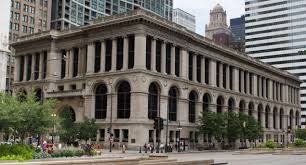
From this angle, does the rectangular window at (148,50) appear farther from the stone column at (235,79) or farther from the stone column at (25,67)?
the stone column at (235,79)

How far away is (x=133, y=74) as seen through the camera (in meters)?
81.3

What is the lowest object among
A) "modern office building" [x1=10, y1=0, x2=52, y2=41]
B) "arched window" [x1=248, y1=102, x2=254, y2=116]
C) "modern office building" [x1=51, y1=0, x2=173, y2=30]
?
"arched window" [x1=248, y1=102, x2=254, y2=116]

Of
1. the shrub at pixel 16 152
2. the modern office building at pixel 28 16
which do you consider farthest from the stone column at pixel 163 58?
the shrub at pixel 16 152

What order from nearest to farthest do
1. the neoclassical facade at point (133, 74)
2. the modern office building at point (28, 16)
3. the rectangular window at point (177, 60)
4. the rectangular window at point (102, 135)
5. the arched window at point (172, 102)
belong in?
the neoclassical facade at point (133, 74), the rectangular window at point (102, 135), the arched window at point (172, 102), the rectangular window at point (177, 60), the modern office building at point (28, 16)

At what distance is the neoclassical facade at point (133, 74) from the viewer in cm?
8212

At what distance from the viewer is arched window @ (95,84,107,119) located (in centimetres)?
8644

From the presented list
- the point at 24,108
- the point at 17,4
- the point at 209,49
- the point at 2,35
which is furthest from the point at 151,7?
the point at 2,35

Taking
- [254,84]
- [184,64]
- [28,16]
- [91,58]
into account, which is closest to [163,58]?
[184,64]

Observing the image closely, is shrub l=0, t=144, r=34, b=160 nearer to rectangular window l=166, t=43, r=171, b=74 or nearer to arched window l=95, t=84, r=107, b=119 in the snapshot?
arched window l=95, t=84, r=107, b=119

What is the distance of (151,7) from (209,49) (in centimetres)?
8686

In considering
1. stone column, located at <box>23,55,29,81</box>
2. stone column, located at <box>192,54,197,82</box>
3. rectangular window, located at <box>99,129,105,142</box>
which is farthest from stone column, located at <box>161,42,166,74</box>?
stone column, located at <box>23,55,29,81</box>

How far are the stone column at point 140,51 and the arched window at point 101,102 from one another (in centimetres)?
903

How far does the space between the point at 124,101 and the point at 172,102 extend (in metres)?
10.6

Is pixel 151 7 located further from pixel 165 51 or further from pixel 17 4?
pixel 165 51
